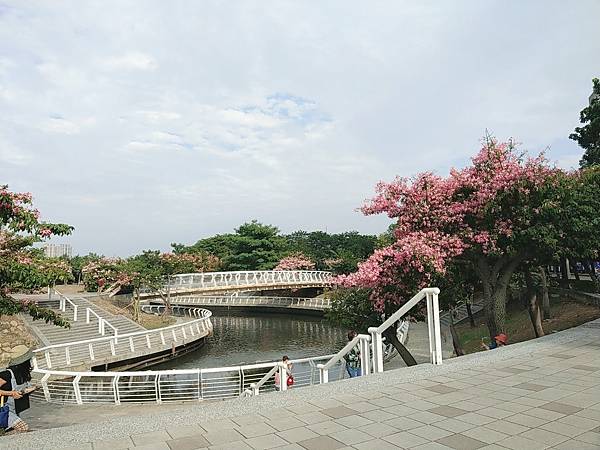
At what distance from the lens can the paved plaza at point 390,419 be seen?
3717 mm

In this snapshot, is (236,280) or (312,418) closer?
(312,418)

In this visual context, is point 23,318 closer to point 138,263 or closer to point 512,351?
point 138,263

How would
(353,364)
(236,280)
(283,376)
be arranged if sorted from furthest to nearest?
(236,280) < (353,364) < (283,376)

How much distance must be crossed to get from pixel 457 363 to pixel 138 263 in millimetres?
26282

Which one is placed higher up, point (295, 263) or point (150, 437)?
point (295, 263)

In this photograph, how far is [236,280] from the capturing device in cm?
3291

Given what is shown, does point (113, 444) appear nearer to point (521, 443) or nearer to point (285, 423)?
point (285, 423)

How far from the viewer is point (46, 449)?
3764 millimetres

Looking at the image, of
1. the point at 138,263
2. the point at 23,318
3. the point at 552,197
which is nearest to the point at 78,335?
the point at 23,318

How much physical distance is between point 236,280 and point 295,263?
12265mm

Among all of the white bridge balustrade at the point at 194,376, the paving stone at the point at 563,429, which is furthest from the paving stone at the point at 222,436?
the white bridge balustrade at the point at 194,376

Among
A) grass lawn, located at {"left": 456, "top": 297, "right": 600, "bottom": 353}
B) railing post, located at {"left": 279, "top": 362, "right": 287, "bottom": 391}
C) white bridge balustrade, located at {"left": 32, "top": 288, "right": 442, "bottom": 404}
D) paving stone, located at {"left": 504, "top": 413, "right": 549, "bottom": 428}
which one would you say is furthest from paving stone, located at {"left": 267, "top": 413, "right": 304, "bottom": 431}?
grass lawn, located at {"left": 456, "top": 297, "right": 600, "bottom": 353}

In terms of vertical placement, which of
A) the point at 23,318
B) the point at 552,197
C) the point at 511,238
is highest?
the point at 552,197

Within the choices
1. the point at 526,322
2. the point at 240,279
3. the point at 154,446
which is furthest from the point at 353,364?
the point at 240,279
